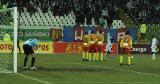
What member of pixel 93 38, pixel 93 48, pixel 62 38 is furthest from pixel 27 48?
pixel 62 38

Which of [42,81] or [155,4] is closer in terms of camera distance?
[42,81]

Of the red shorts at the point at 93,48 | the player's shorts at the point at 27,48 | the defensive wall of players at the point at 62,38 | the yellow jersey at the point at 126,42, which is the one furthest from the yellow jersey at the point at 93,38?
the defensive wall of players at the point at 62,38

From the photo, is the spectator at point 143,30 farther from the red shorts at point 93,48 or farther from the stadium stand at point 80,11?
the red shorts at point 93,48

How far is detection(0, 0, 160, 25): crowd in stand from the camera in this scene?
177 feet

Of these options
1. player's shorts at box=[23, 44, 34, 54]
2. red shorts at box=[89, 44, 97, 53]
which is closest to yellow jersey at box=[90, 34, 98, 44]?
red shorts at box=[89, 44, 97, 53]

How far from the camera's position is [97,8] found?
5572 centimetres

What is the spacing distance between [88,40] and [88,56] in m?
1.27

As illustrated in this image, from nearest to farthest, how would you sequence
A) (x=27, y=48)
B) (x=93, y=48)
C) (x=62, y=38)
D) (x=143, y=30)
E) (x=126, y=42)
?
(x=27, y=48), (x=126, y=42), (x=93, y=48), (x=62, y=38), (x=143, y=30)

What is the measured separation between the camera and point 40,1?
177ft

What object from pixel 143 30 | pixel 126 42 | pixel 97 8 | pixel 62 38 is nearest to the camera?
pixel 126 42

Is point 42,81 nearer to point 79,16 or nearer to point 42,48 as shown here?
point 42,48

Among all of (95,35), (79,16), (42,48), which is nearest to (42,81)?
(95,35)

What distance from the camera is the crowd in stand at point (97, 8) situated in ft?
177

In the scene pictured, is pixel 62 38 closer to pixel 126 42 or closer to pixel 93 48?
pixel 93 48
